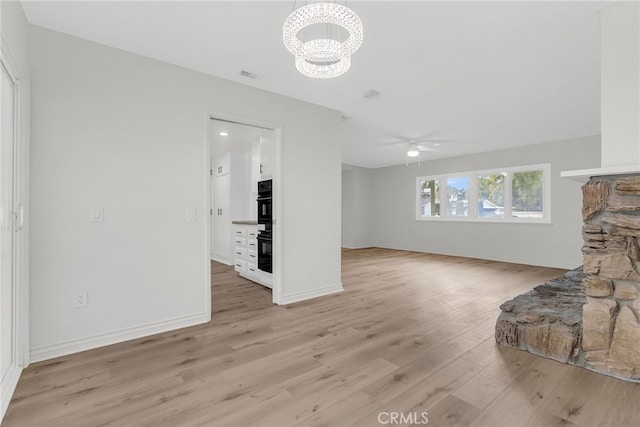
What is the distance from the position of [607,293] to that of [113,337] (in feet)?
12.0

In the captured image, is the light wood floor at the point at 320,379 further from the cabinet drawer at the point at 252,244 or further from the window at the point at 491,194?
the window at the point at 491,194

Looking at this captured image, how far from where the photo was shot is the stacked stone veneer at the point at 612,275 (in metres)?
1.86

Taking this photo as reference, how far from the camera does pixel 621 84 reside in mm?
1935

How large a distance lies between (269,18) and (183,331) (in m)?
2.69

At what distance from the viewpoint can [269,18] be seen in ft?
7.04

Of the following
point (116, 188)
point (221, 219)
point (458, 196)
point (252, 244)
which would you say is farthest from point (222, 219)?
point (458, 196)

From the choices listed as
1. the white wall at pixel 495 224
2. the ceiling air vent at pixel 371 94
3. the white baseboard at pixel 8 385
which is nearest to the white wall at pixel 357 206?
the white wall at pixel 495 224

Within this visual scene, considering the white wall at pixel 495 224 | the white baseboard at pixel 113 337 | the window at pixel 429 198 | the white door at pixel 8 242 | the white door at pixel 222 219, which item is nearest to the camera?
the white door at pixel 8 242

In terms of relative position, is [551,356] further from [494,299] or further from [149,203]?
[149,203]

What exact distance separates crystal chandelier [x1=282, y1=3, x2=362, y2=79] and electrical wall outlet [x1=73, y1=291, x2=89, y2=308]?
2395 mm

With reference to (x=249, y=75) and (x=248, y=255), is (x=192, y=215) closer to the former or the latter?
(x=249, y=75)

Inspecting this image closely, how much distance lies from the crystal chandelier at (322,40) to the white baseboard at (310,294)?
2.50m

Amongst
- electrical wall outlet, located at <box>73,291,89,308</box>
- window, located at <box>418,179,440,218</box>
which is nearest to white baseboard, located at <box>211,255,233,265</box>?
electrical wall outlet, located at <box>73,291,89,308</box>

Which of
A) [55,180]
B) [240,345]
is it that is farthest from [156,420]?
[55,180]
